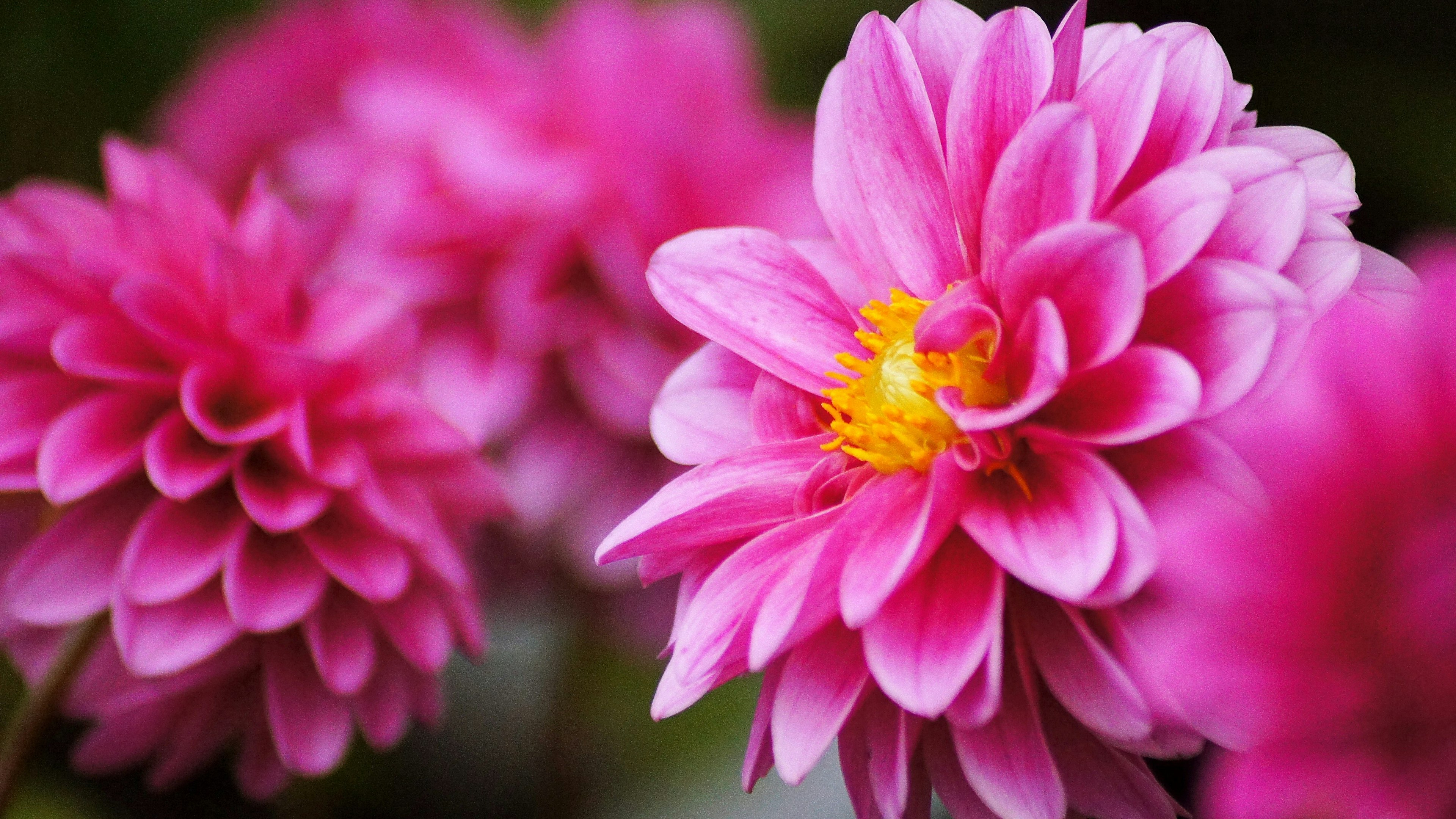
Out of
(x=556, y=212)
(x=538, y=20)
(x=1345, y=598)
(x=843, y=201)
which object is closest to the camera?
(x=1345, y=598)

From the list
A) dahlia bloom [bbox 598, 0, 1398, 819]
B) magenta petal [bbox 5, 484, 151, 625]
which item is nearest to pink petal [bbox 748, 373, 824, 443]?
dahlia bloom [bbox 598, 0, 1398, 819]

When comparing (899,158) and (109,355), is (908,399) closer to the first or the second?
(899,158)

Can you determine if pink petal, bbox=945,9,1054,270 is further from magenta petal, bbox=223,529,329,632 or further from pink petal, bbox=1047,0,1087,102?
magenta petal, bbox=223,529,329,632

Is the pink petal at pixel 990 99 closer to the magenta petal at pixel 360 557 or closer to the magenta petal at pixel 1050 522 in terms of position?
the magenta petal at pixel 1050 522

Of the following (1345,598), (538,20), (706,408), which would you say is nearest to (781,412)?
(706,408)

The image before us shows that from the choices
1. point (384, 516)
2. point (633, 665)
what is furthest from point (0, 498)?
point (633, 665)

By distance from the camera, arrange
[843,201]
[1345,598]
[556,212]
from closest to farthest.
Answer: [1345,598]
[843,201]
[556,212]
